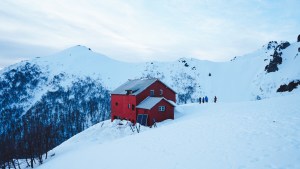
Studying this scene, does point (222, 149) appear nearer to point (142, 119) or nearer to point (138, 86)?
point (142, 119)

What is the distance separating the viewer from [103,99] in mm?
128375

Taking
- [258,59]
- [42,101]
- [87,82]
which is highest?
[258,59]

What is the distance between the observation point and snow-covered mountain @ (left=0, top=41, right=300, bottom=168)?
9512cm

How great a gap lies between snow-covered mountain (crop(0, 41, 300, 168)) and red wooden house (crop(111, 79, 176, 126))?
42805mm

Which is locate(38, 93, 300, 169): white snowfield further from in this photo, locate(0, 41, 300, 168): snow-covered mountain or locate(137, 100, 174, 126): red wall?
locate(0, 41, 300, 168): snow-covered mountain

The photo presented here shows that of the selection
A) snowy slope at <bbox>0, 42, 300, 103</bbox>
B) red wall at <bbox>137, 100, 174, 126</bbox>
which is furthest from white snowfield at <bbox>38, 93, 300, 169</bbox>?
snowy slope at <bbox>0, 42, 300, 103</bbox>

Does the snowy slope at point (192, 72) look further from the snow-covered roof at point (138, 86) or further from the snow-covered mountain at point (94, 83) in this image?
the snow-covered roof at point (138, 86)

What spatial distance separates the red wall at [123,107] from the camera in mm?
45753

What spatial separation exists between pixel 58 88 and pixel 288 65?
388ft

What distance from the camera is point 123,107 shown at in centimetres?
4912

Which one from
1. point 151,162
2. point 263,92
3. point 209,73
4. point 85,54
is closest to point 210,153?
point 151,162

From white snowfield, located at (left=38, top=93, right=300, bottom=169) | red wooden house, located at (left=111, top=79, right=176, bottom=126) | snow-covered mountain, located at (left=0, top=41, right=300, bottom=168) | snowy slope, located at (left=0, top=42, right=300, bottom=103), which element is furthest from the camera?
snow-covered mountain, located at (left=0, top=41, right=300, bottom=168)

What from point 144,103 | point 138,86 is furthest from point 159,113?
point 138,86

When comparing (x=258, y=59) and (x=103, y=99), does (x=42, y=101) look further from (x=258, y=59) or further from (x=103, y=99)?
(x=258, y=59)
